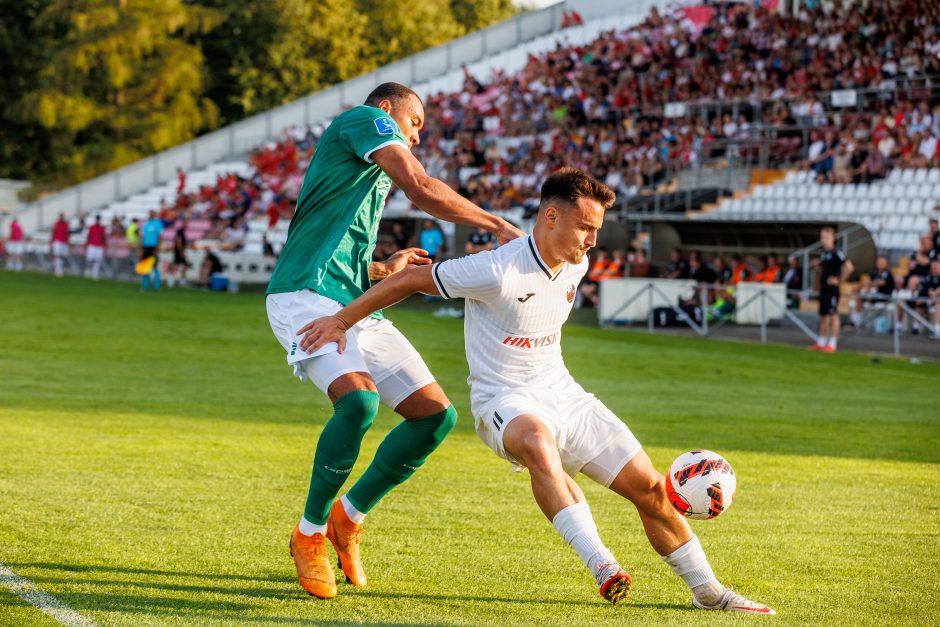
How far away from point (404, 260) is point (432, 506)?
1.99 meters

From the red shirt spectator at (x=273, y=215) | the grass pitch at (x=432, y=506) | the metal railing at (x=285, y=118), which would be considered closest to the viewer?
the grass pitch at (x=432, y=506)

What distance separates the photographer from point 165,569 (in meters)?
5.89

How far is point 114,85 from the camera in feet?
186

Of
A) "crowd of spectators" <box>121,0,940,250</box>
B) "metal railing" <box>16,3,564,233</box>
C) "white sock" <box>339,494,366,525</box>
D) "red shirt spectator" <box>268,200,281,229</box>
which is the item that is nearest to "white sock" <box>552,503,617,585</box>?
"white sock" <box>339,494,366,525</box>

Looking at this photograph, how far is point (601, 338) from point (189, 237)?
24.1 meters

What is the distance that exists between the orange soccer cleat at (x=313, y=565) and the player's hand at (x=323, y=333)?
35.7 inches

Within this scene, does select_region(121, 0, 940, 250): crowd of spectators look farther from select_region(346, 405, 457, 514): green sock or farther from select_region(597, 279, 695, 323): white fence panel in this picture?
select_region(346, 405, 457, 514): green sock

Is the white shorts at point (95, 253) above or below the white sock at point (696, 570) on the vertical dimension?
below

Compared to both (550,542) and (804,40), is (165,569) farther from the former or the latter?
(804,40)

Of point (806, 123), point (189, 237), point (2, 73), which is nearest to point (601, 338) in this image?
point (806, 123)

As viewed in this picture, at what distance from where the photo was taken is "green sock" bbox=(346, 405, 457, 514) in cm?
597

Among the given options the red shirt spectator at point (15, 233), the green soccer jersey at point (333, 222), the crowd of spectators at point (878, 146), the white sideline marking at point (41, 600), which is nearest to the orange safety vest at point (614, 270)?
the crowd of spectators at point (878, 146)

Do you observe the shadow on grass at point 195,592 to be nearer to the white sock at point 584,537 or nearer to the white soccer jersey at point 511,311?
the white sock at point 584,537

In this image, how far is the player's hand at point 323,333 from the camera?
5477mm
